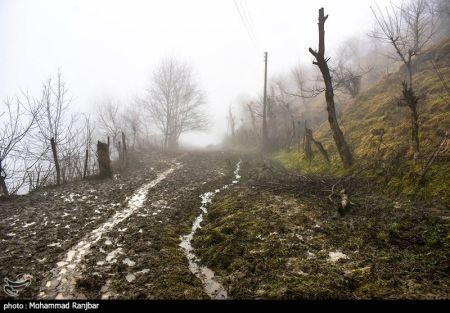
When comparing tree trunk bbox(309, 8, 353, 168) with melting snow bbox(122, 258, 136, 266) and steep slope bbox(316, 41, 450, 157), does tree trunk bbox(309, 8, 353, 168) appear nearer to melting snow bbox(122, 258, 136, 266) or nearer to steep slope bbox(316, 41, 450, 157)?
steep slope bbox(316, 41, 450, 157)

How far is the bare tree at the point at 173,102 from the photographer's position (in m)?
39.6

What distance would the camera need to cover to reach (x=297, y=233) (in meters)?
6.77

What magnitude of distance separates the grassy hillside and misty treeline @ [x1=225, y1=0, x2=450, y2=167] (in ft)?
1.69

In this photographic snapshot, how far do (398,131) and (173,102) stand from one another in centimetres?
3134

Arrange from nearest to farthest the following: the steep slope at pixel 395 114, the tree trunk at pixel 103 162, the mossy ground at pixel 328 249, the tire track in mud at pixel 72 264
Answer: the mossy ground at pixel 328 249 < the tire track in mud at pixel 72 264 < the steep slope at pixel 395 114 < the tree trunk at pixel 103 162

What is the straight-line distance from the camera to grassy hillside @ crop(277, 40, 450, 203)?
28.3 feet

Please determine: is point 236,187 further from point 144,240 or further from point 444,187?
point 444,187

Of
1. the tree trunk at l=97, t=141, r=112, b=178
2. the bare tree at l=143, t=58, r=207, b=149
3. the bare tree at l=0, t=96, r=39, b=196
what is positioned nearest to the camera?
the bare tree at l=0, t=96, r=39, b=196

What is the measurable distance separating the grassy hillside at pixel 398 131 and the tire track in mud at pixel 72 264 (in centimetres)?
822

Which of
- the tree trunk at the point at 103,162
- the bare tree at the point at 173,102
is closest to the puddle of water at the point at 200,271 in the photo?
the tree trunk at the point at 103,162

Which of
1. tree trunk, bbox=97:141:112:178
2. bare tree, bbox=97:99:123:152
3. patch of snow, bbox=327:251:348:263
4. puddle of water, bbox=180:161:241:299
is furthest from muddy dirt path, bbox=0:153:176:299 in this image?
bare tree, bbox=97:99:123:152

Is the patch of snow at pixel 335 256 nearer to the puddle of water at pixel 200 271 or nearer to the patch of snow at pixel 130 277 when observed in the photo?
the puddle of water at pixel 200 271

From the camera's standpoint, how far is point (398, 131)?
Result: 41.0 feet

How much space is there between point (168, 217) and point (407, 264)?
20.0ft
